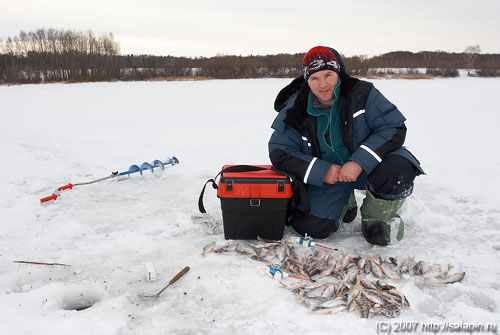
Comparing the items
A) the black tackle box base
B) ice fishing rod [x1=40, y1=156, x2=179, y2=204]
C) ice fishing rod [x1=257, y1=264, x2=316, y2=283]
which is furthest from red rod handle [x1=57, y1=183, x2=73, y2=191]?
ice fishing rod [x1=257, y1=264, x2=316, y2=283]

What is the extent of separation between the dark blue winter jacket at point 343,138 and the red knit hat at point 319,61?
0.13m

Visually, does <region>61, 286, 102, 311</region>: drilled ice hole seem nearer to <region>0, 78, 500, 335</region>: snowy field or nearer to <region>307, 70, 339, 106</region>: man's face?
<region>0, 78, 500, 335</region>: snowy field

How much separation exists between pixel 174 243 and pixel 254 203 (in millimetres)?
739

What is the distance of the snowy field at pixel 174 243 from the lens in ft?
7.14

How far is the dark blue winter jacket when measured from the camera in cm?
294

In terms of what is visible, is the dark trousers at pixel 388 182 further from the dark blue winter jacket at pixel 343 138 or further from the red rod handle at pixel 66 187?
the red rod handle at pixel 66 187

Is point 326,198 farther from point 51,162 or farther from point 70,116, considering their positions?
point 70,116

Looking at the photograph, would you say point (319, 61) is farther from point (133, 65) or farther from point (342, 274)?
point (133, 65)

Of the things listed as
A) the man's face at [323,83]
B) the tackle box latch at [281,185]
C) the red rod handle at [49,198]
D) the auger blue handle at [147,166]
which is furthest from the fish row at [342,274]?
the auger blue handle at [147,166]

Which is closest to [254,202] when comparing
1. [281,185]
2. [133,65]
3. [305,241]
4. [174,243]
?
[281,185]

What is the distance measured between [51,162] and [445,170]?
5389 millimetres

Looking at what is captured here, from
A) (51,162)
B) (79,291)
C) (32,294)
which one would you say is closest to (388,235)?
(79,291)

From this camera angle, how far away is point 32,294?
2393 mm

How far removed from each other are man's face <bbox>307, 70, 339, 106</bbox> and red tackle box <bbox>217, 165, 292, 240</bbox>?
708 mm
